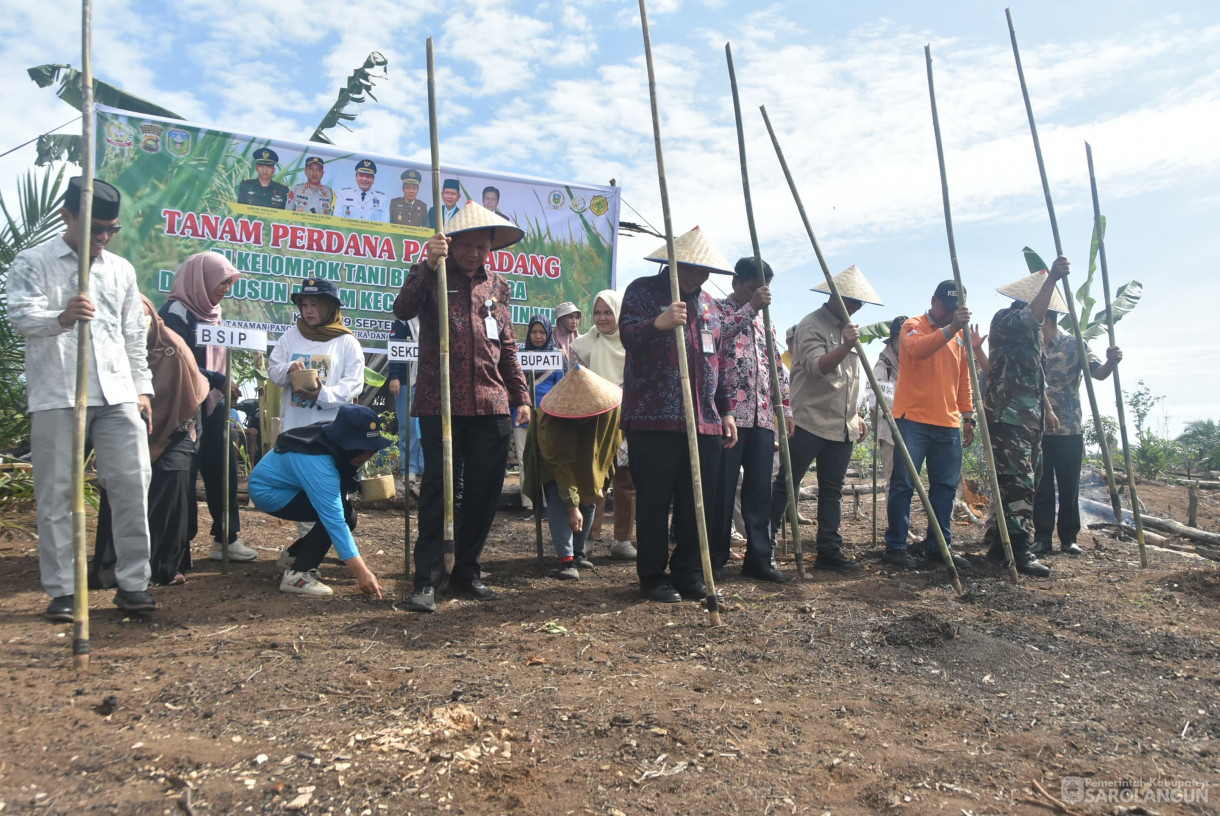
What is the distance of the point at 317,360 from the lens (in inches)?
190

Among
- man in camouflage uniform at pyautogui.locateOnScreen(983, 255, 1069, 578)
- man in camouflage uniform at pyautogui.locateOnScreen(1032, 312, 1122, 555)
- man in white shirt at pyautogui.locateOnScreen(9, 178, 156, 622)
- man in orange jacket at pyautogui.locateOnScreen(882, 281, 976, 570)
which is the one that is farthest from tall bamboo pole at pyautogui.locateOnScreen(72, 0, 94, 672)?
man in camouflage uniform at pyautogui.locateOnScreen(1032, 312, 1122, 555)

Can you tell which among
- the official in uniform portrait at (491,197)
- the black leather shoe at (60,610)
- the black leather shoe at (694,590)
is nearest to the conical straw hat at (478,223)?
the black leather shoe at (694,590)

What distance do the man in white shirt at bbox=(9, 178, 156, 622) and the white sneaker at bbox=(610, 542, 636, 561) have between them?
295cm

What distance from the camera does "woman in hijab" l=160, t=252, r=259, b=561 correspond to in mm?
4824

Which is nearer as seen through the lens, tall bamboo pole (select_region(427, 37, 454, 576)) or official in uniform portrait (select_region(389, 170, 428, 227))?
tall bamboo pole (select_region(427, 37, 454, 576))

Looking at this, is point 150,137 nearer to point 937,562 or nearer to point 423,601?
point 423,601

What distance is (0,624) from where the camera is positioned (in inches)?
140

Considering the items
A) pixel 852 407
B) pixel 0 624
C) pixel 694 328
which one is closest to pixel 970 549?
pixel 852 407

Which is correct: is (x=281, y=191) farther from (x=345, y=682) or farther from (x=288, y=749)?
(x=288, y=749)

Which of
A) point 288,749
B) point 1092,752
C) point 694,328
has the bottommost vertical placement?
point 1092,752

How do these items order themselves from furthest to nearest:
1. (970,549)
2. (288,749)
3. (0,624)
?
(970,549)
(0,624)
(288,749)

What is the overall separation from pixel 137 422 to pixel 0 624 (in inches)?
38.6

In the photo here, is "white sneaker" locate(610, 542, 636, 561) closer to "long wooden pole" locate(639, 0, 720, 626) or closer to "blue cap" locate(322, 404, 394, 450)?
"long wooden pole" locate(639, 0, 720, 626)

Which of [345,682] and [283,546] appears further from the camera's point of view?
[283,546]
